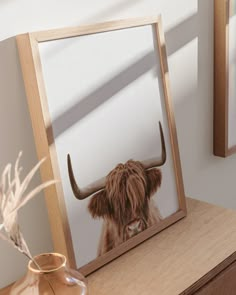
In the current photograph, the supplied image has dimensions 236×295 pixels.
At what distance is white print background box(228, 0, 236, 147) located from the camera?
169cm

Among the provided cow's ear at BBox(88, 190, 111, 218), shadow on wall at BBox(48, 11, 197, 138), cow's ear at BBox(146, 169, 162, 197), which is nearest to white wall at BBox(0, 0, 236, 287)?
shadow on wall at BBox(48, 11, 197, 138)

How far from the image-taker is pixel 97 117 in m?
1.23

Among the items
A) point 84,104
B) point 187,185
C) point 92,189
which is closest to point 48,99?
point 84,104

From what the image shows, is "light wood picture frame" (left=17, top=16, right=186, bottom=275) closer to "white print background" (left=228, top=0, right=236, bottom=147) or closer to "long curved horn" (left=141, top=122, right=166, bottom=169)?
"long curved horn" (left=141, top=122, right=166, bottom=169)

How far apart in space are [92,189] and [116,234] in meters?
0.14

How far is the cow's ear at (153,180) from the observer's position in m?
1.37

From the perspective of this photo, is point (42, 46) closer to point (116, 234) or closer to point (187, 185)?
point (116, 234)

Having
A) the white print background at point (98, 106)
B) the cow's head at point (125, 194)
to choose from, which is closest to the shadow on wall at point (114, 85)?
the white print background at point (98, 106)

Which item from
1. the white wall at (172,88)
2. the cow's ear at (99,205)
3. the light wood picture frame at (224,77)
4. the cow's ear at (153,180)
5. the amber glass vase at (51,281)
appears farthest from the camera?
the light wood picture frame at (224,77)

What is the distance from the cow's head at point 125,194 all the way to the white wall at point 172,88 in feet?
0.43

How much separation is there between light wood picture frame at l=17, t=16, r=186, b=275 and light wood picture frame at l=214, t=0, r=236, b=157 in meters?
0.35

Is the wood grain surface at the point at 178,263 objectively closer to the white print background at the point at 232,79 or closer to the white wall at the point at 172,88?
the white wall at the point at 172,88

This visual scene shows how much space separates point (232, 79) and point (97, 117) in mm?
701

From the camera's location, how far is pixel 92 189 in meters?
1.23
